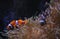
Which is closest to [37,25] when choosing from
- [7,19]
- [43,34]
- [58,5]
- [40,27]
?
[40,27]

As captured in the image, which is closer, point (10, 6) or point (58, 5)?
point (58, 5)

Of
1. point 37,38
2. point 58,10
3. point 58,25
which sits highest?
point 58,10

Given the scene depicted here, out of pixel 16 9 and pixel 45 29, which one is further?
pixel 16 9

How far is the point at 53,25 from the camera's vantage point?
1.76 meters

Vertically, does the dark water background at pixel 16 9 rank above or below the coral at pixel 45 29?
above

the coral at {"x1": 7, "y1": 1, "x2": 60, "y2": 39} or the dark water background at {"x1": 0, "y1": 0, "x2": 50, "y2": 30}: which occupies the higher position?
the dark water background at {"x1": 0, "y1": 0, "x2": 50, "y2": 30}

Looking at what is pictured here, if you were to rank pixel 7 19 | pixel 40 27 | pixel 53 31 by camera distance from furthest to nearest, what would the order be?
pixel 7 19 → pixel 40 27 → pixel 53 31

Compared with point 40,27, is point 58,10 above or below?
above

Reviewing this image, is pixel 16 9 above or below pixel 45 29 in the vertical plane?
above

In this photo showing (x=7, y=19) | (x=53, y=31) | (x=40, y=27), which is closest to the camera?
(x=53, y=31)

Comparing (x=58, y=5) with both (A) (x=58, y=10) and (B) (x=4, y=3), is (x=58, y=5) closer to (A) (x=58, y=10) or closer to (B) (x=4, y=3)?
(A) (x=58, y=10)

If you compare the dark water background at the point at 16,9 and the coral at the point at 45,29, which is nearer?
the coral at the point at 45,29

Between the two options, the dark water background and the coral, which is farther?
the dark water background

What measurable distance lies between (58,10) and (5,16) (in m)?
2.66
